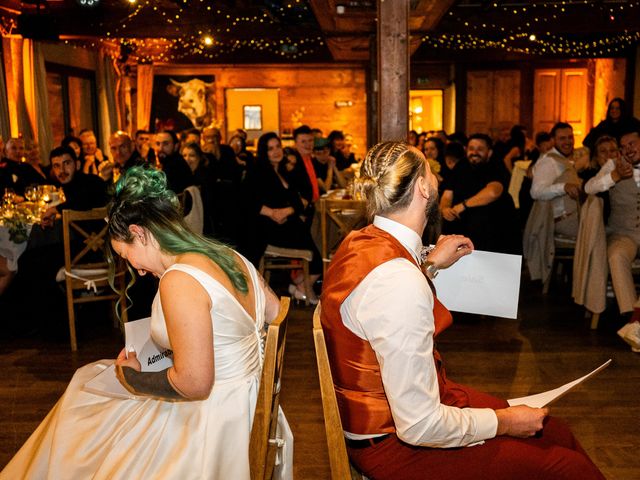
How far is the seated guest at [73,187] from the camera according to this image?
15.9 feet

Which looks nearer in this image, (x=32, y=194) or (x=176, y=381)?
(x=176, y=381)

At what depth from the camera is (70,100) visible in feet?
36.2

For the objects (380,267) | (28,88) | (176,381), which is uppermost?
(28,88)

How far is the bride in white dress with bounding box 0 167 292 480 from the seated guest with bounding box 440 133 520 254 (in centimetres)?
321

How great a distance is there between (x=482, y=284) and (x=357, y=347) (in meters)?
0.62

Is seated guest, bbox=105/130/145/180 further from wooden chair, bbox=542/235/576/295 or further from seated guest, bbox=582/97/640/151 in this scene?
seated guest, bbox=582/97/640/151

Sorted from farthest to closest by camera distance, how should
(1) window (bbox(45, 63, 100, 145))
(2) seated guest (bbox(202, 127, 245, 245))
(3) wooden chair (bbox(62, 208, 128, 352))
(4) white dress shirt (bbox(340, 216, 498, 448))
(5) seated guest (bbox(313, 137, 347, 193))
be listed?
(1) window (bbox(45, 63, 100, 145)) < (5) seated guest (bbox(313, 137, 347, 193)) < (2) seated guest (bbox(202, 127, 245, 245)) < (3) wooden chair (bbox(62, 208, 128, 352)) < (4) white dress shirt (bbox(340, 216, 498, 448))

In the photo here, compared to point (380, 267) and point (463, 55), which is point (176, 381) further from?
point (463, 55)

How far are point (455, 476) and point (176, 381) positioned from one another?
0.66 meters

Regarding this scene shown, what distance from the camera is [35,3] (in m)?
8.91

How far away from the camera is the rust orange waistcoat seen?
1.61 meters

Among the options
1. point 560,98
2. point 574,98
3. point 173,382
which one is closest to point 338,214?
point 173,382

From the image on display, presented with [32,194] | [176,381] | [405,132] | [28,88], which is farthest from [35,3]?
[176,381]

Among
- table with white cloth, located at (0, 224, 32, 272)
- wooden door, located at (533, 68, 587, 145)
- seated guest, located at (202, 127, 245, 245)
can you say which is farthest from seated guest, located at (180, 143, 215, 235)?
wooden door, located at (533, 68, 587, 145)
